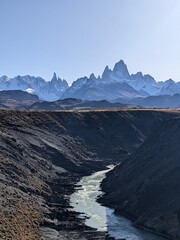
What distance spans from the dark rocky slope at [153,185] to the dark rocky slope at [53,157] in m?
8.95

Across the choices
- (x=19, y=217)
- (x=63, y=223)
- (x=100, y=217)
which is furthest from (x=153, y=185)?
(x=19, y=217)

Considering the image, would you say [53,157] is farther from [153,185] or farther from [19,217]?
[19,217]

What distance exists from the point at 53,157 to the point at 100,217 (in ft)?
151

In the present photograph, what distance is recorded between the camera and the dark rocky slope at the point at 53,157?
68.6 meters

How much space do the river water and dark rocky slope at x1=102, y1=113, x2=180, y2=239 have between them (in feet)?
5.90

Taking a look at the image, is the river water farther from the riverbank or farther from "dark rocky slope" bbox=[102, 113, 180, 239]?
"dark rocky slope" bbox=[102, 113, 180, 239]

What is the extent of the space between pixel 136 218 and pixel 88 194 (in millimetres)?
20924

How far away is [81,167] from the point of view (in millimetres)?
124438

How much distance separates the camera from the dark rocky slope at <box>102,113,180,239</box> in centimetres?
6938

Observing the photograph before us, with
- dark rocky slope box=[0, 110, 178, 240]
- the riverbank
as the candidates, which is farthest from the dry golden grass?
the riverbank

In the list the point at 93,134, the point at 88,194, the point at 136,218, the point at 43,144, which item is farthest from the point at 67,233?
the point at 93,134

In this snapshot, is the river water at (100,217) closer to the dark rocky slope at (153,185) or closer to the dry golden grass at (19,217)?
the dark rocky slope at (153,185)

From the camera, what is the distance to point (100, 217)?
7706 centimetres

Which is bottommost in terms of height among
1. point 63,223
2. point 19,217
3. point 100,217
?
point 63,223
